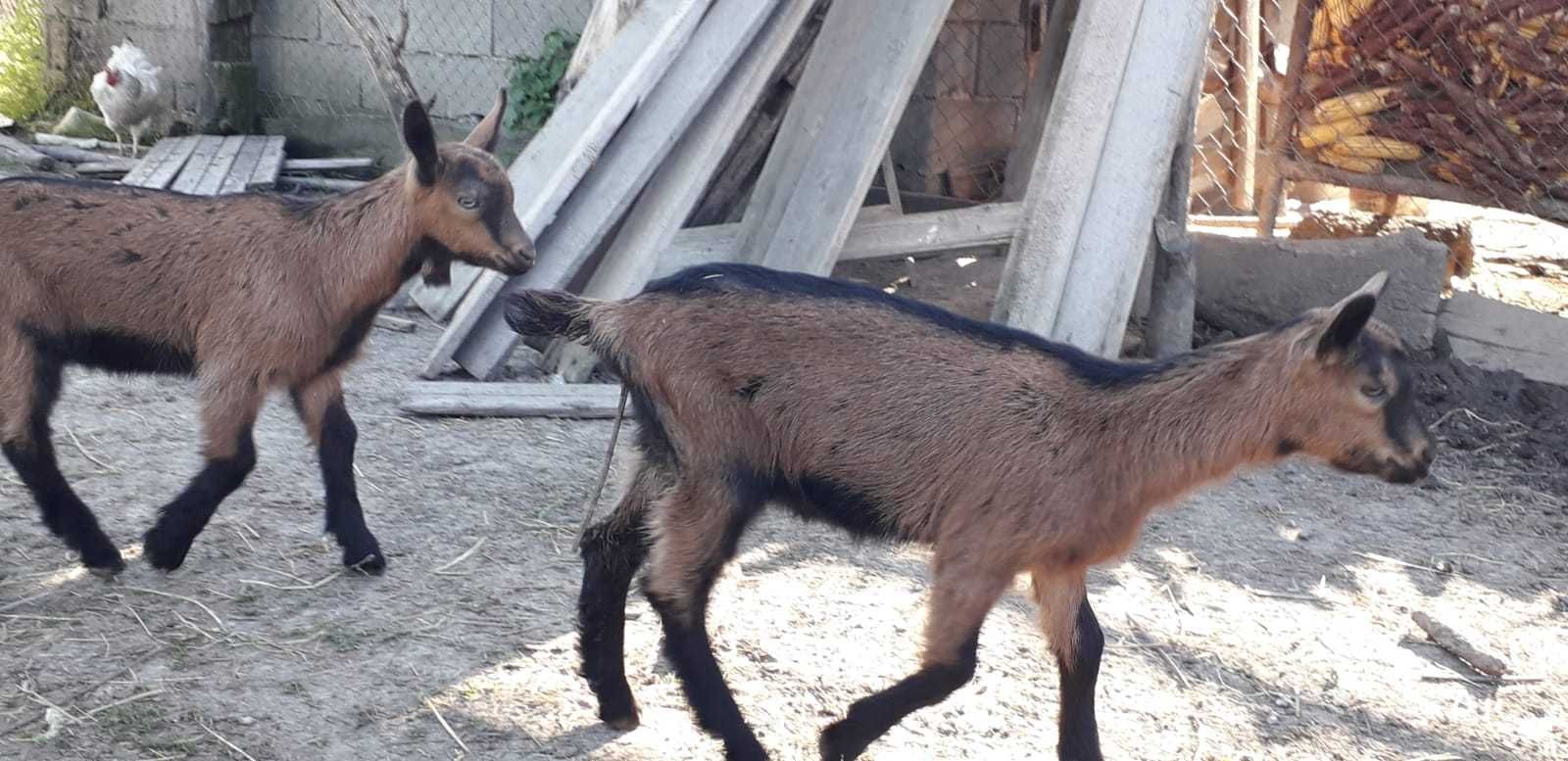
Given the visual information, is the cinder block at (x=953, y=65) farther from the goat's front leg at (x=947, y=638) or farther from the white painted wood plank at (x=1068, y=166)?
the goat's front leg at (x=947, y=638)

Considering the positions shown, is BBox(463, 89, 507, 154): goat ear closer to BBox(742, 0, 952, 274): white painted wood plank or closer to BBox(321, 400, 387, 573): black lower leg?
BBox(321, 400, 387, 573): black lower leg

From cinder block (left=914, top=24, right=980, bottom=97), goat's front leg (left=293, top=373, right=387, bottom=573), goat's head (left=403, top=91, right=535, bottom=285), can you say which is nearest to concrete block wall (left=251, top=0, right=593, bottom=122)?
cinder block (left=914, top=24, right=980, bottom=97)

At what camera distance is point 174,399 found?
5.95 meters

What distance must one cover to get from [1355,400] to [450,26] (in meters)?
8.02

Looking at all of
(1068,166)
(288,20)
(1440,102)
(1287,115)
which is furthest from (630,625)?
(288,20)

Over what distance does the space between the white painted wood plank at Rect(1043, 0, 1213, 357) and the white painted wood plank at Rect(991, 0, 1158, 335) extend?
4 cm

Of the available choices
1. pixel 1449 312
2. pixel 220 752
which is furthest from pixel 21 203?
pixel 1449 312

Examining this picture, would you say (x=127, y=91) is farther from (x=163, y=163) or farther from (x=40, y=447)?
(x=40, y=447)

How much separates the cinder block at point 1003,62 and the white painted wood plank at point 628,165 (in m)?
2.60

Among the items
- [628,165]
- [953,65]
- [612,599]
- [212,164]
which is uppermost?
[953,65]

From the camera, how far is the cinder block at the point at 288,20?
34.5ft

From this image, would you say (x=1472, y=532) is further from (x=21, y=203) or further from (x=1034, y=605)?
(x=21, y=203)

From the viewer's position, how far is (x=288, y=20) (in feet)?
34.8

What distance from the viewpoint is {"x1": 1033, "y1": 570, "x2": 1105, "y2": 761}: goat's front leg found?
11.7ft
